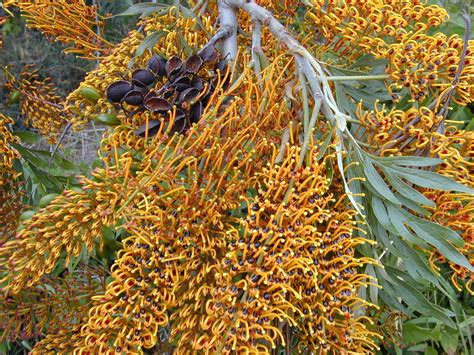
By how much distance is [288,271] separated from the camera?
587 mm

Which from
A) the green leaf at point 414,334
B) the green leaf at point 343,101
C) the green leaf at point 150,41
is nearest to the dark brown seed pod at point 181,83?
the green leaf at point 150,41

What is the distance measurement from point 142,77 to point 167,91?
44 millimetres

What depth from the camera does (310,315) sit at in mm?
611

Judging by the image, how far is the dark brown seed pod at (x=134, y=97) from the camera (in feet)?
2.26

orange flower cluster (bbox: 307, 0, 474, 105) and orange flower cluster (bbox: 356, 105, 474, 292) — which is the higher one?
orange flower cluster (bbox: 307, 0, 474, 105)

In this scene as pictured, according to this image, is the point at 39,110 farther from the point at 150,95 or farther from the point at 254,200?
the point at 254,200

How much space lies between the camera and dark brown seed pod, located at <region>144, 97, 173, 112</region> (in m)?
0.68

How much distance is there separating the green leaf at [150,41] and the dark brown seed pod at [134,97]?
12cm

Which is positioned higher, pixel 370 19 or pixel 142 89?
pixel 370 19

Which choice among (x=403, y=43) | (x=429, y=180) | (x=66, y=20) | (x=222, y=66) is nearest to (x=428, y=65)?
(x=403, y=43)

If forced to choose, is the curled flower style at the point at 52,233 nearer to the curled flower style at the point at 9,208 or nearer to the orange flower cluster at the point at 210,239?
the orange flower cluster at the point at 210,239

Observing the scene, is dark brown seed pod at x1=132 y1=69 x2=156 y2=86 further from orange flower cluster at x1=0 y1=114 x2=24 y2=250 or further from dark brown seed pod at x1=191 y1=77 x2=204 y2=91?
orange flower cluster at x1=0 y1=114 x2=24 y2=250

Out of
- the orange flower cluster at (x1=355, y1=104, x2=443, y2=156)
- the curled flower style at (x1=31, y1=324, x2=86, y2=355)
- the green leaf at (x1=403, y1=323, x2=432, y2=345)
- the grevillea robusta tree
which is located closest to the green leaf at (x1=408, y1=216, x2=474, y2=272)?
the grevillea robusta tree

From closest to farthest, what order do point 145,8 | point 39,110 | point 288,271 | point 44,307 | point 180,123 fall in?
point 288,271
point 180,123
point 44,307
point 145,8
point 39,110
